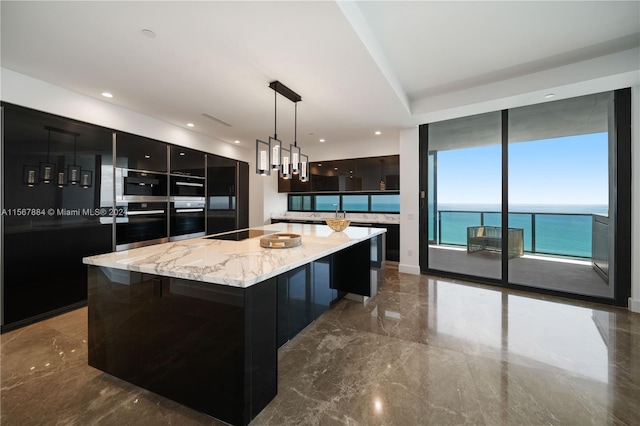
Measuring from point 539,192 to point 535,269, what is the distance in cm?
139

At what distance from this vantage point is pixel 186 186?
404cm

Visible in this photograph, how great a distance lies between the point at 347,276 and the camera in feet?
9.62

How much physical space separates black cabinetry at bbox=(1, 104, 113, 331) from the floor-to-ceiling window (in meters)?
4.53

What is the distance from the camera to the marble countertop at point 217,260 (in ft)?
3.98

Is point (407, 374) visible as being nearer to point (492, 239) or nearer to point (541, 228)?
point (492, 239)

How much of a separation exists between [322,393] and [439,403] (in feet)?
2.28

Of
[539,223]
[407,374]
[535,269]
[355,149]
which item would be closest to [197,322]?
[407,374]

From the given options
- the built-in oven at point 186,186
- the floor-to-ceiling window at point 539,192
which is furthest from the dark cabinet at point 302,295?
the built-in oven at point 186,186

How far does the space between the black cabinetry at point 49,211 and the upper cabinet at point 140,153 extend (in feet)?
0.52

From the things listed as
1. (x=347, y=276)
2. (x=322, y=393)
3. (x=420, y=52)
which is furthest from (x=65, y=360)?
(x=420, y=52)

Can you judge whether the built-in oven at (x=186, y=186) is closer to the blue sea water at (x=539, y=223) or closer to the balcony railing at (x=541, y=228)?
the blue sea water at (x=539, y=223)

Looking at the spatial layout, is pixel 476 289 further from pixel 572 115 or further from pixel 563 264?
pixel 572 115

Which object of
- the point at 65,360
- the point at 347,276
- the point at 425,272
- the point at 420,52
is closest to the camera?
the point at 65,360

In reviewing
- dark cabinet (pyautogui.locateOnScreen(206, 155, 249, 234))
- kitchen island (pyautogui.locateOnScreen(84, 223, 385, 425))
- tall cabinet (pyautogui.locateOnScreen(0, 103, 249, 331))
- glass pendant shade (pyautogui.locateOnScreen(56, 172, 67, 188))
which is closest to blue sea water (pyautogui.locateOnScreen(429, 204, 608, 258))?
kitchen island (pyautogui.locateOnScreen(84, 223, 385, 425))
